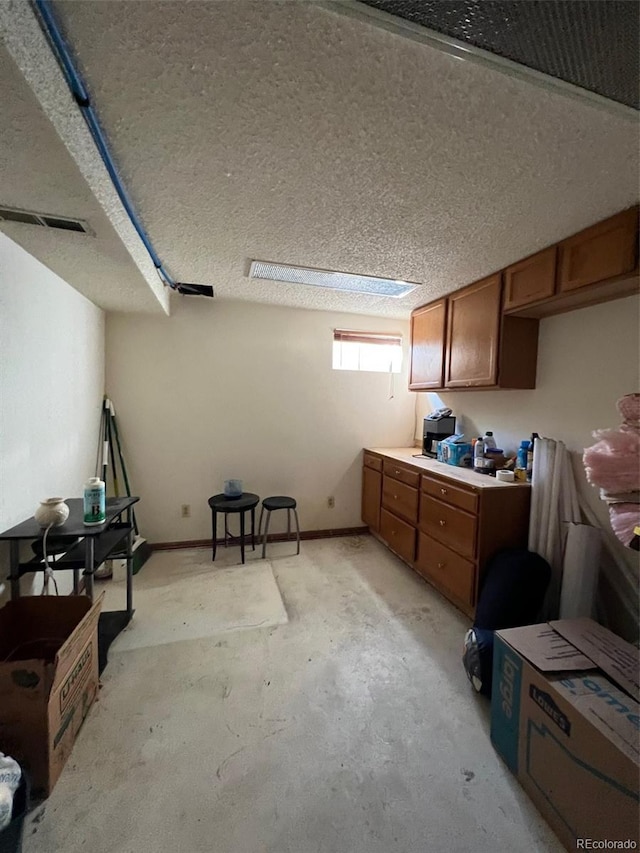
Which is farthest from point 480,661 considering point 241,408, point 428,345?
point 241,408

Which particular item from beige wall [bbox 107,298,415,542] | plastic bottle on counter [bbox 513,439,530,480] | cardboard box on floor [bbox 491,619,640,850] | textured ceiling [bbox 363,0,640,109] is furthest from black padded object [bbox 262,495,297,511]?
textured ceiling [bbox 363,0,640,109]

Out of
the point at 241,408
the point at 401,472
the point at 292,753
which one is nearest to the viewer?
the point at 292,753

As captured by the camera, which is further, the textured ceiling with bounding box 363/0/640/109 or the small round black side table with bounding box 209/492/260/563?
the small round black side table with bounding box 209/492/260/563

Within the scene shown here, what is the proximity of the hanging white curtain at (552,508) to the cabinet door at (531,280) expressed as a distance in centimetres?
87

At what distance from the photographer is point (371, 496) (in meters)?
3.31

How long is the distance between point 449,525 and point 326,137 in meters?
2.17

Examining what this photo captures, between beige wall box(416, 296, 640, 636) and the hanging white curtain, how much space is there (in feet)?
0.40

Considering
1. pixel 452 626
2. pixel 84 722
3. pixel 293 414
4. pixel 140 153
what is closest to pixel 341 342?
pixel 293 414

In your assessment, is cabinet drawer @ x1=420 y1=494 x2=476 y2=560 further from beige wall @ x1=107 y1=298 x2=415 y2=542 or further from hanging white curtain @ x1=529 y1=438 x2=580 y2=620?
beige wall @ x1=107 y1=298 x2=415 y2=542

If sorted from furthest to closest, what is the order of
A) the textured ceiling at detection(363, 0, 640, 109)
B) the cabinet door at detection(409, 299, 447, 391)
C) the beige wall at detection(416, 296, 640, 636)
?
1. the cabinet door at detection(409, 299, 447, 391)
2. the beige wall at detection(416, 296, 640, 636)
3. the textured ceiling at detection(363, 0, 640, 109)

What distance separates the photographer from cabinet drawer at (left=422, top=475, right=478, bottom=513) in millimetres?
2037

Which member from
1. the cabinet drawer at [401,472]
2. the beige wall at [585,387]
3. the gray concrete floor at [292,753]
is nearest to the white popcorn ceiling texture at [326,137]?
the beige wall at [585,387]

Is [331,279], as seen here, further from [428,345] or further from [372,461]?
[372,461]

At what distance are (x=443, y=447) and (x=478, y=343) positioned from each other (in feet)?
2.89
